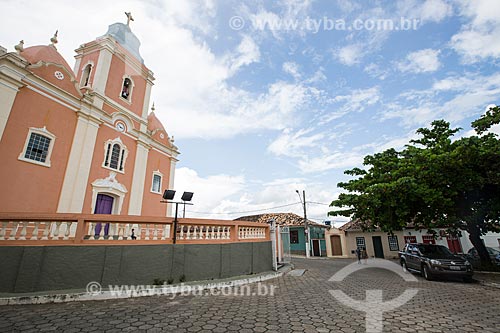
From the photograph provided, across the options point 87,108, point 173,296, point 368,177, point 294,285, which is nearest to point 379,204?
point 368,177

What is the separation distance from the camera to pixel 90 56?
46.7 ft

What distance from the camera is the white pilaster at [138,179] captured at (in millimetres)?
13727

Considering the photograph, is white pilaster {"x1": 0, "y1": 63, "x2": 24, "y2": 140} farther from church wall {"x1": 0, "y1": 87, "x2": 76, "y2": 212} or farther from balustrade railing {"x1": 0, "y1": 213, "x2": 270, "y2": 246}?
balustrade railing {"x1": 0, "y1": 213, "x2": 270, "y2": 246}

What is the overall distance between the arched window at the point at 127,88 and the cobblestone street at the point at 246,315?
13.3 meters

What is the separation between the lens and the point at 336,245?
87.4 ft

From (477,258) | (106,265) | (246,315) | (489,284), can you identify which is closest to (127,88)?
(106,265)

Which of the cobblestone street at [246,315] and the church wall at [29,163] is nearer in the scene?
the cobblestone street at [246,315]

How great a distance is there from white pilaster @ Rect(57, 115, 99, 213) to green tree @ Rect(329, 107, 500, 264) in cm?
1303

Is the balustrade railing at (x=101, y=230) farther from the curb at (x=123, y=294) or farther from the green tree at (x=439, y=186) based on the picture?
the green tree at (x=439, y=186)

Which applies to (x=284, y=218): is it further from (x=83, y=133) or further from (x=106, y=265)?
(x=106, y=265)

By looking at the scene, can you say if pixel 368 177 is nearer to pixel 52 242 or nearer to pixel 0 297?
pixel 52 242

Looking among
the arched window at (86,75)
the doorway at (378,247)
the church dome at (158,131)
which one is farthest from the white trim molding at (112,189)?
the doorway at (378,247)

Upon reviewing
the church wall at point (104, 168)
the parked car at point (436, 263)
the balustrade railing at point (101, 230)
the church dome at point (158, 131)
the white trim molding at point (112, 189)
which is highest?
the church dome at point (158, 131)

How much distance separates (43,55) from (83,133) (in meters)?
4.29
